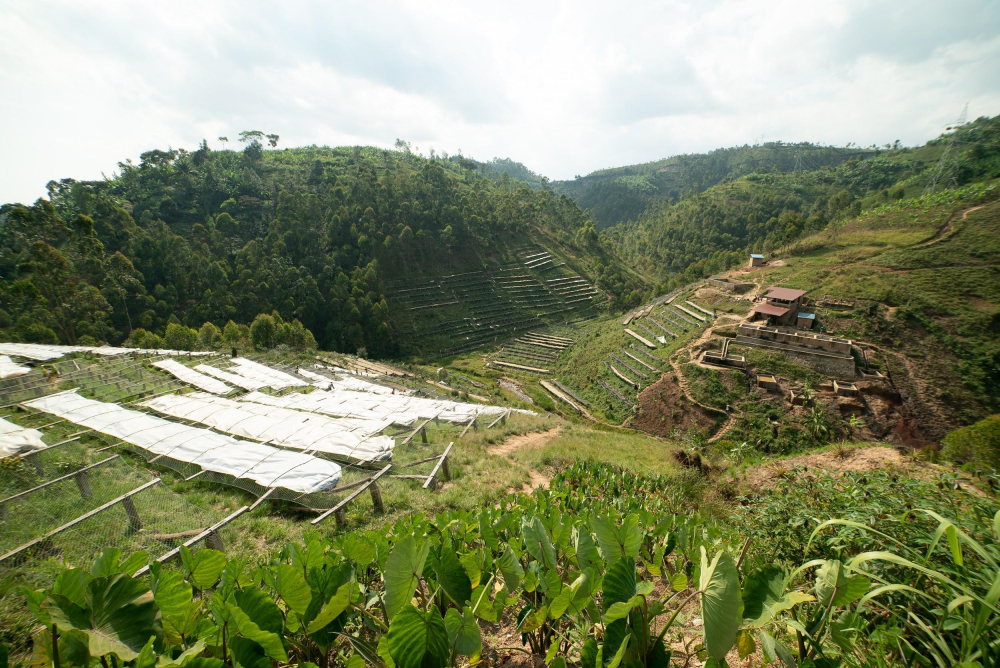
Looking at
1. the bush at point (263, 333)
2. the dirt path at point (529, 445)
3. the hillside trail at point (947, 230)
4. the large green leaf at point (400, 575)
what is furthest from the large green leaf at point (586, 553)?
the hillside trail at point (947, 230)

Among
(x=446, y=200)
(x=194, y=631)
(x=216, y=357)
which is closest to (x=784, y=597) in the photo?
(x=194, y=631)

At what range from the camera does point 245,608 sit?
64.8 inches

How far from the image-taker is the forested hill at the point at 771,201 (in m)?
55.9

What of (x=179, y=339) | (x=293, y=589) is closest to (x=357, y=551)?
(x=293, y=589)

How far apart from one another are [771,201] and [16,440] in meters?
96.8

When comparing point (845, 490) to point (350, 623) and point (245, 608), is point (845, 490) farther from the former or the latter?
point (245, 608)

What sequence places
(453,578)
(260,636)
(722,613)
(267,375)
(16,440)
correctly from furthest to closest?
(267,375)
(16,440)
(453,578)
(260,636)
(722,613)

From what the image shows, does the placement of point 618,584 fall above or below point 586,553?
above

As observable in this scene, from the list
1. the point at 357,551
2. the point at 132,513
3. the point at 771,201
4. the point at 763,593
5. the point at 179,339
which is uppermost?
the point at 771,201

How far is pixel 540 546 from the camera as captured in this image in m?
2.13

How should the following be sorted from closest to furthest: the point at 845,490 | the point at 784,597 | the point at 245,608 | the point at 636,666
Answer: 1. the point at 636,666
2. the point at 784,597
3. the point at 245,608
4. the point at 845,490

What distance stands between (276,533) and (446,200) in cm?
5724

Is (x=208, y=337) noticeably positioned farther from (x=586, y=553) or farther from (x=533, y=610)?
(x=586, y=553)

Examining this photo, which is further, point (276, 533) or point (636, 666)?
point (276, 533)
